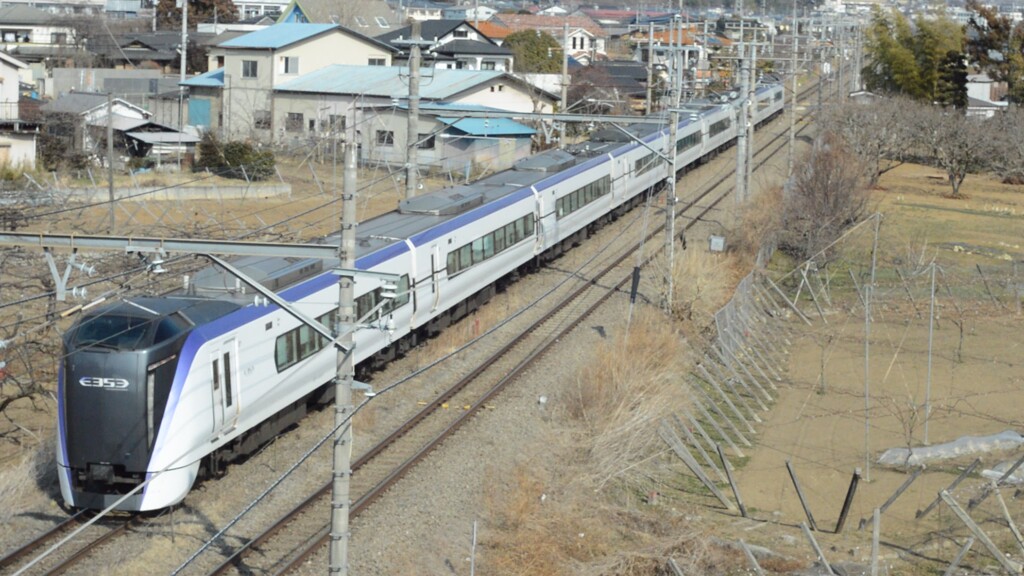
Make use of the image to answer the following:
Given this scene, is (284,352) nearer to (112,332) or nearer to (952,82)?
(112,332)

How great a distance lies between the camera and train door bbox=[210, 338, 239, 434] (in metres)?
11.8

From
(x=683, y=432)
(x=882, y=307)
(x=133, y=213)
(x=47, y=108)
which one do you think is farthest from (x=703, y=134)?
(x=683, y=432)

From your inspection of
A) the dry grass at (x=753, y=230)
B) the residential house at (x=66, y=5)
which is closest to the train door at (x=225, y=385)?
the dry grass at (x=753, y=230)

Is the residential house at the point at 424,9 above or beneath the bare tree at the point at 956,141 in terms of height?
above

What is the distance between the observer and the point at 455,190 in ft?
68.3

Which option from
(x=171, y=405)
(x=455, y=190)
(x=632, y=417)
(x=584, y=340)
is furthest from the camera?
(x=455, y=190)

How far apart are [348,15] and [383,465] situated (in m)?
61.3

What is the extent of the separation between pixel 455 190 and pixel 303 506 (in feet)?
31.7

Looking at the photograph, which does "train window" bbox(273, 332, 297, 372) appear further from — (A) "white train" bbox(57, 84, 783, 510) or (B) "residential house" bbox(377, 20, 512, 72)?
(B) "residential house" bbox(377, 20, 512, 72)

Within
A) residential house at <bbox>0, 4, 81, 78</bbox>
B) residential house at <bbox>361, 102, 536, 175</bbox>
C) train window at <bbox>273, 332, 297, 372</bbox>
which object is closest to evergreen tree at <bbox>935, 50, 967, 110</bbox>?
residential house at <bbox>361, 102, 536, 175</bbox>

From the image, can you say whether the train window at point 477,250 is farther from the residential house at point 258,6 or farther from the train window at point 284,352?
the residential house at point 258,6

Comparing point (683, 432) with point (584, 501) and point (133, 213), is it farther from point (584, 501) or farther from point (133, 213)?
point (133, 213)

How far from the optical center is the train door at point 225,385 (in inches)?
465

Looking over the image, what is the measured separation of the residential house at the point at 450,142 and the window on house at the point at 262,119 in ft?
17.9
